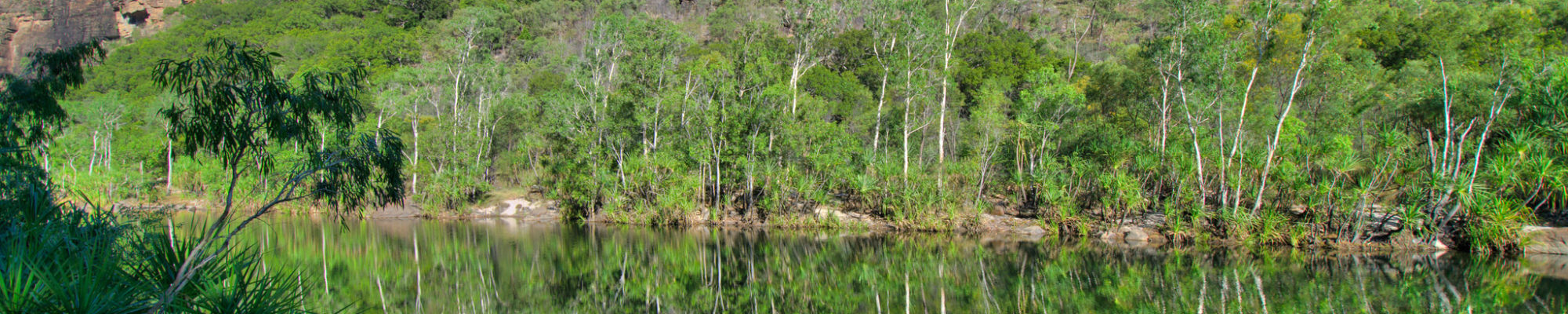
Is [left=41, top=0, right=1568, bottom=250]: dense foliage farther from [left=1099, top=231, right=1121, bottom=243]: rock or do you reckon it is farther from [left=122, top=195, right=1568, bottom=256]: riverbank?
[left=1099, top=231, right=1121, bottom=243]: rock

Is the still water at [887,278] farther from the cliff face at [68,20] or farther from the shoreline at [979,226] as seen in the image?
the cliff face at [68,20]

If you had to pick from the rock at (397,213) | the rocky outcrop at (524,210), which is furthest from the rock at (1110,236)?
the rock at (397,213)

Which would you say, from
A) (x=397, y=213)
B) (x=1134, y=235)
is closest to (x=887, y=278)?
(x=1134, y=235)

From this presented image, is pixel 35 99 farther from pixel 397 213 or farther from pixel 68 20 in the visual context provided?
pixel 68 20

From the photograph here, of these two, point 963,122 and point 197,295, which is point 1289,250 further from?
point 197,295

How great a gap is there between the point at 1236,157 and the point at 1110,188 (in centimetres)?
359

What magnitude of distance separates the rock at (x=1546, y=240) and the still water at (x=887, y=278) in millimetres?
1380

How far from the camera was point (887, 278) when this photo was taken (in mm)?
17969

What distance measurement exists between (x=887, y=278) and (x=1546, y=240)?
16299 mm

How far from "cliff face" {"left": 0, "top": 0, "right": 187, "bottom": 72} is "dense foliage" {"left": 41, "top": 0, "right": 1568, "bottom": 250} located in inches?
2138

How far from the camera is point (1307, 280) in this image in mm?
16406

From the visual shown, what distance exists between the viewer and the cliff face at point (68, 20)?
92.7m

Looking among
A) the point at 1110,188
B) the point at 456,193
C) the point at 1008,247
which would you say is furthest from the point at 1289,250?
the point at 456,193

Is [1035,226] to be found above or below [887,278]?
above
